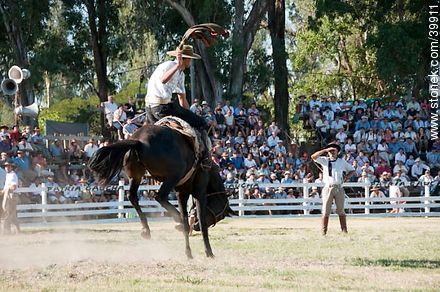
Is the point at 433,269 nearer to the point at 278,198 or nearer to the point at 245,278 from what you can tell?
the point at 245,278

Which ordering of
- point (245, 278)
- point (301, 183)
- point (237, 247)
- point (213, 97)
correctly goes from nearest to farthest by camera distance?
point (245, 278)
point (237, 247)
point (301, 183)
point (213, 97)

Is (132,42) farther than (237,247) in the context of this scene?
Yes

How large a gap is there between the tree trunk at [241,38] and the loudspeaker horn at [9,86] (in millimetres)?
10418

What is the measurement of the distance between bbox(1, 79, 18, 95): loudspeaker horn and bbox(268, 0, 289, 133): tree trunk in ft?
41.5

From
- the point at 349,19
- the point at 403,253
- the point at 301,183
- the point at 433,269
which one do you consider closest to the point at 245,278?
the point at 433,269

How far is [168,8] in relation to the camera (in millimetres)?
37031

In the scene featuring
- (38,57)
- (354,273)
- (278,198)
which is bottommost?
(278,198)

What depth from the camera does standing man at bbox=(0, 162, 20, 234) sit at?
1929 centimetres

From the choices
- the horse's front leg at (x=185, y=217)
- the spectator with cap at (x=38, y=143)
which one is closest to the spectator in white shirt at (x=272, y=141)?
the spectator with cap at (x=38, y=143)

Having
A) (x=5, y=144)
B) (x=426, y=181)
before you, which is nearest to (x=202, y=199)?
(x=5, y=144)

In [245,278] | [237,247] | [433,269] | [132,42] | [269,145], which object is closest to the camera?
[245,278]

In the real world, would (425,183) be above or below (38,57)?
below

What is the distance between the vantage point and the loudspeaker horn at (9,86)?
27291 millimetres

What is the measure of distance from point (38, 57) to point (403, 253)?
26.5 m
